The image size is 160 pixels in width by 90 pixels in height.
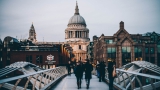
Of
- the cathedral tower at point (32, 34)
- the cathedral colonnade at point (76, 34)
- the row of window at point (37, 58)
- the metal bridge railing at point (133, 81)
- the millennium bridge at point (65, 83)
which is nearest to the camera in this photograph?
the metal bridge railing at point (133, 81)

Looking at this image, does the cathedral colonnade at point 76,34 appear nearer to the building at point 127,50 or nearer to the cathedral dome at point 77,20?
the cathedral dome at point 77,20

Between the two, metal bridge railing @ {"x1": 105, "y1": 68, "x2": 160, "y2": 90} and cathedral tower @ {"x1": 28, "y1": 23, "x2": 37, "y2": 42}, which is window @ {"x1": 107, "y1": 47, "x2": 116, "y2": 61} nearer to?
metal bridge railing @ {"x1": 105, "y1": 68, "x2": 160, "y2": 90}

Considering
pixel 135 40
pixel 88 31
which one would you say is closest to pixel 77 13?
pixel 88 31

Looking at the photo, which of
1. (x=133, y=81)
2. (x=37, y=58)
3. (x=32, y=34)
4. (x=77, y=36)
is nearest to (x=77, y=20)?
(x=77, y=36)

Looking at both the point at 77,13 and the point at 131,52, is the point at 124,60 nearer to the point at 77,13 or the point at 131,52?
the point at 131,52

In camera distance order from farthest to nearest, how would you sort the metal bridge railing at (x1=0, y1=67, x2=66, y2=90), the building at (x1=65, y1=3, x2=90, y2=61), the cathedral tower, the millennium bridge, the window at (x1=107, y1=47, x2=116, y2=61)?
the building at (x1=65, y1=3, x2=90, y2=61) < the cathedral tower < the window at (x1=107, y1=47, x2=116, y2=61) < the millennium bridge < the metal bridge railing at (x1=0, y1=67, x2=66, y2=90)

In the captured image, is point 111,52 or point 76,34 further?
point 76,34

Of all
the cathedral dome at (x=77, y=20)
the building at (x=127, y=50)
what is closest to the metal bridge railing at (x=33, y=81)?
the building at (x=127, y=50)

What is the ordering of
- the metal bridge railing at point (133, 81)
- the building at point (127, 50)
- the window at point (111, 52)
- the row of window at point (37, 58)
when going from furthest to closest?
the window at point (111, 52) < the row of window at point (37, 58) < the building at point (127, 50) < the metal bridge railing at point (133, 81)

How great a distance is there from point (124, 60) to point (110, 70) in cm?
5229

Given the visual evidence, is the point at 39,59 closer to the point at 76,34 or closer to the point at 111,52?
the point at 111,52

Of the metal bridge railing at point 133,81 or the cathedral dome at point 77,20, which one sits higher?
the cathedral dome at point 77,20

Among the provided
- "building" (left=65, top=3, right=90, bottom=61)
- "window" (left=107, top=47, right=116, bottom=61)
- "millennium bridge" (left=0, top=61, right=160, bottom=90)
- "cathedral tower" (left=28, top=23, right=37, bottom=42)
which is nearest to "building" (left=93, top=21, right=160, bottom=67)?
"window" (left=107, top=47, right=116, bottom=61)

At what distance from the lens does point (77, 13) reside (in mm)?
196250
